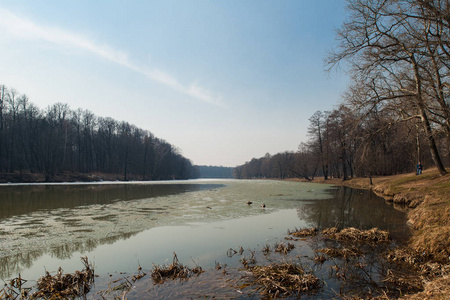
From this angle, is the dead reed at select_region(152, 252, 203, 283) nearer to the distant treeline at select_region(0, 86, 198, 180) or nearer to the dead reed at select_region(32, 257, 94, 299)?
the dead reed at select_region(32, 257, 94, 299)

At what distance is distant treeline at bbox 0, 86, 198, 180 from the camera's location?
50.2 meters

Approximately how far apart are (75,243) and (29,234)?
2.51 metres

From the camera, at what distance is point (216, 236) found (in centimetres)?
922

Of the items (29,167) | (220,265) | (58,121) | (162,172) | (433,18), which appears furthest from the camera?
(162,172)

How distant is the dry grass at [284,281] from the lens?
4.71 meters

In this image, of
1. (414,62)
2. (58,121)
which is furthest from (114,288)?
(58,121)

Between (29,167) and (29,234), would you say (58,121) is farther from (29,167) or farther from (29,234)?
(29,234)

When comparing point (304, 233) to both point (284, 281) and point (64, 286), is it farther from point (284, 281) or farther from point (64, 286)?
point (64, 286)

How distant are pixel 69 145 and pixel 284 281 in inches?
2664

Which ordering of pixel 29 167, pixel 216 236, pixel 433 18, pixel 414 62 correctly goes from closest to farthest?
pixel 216 236
pixel 433 18
pixel 414 62
pixel 29 167

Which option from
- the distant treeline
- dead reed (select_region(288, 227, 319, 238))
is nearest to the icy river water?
dead reed (select_region(288, 227, 319, 238))

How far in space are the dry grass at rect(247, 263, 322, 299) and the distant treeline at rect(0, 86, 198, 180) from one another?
179 feet

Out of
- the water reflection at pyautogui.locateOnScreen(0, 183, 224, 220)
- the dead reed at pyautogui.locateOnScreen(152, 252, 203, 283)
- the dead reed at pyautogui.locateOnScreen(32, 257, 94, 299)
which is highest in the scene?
the water reflection at pyautogui.locateOnScreen(0, 183, 224, 220)

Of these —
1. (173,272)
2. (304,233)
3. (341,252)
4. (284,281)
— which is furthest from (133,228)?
(341,252)
